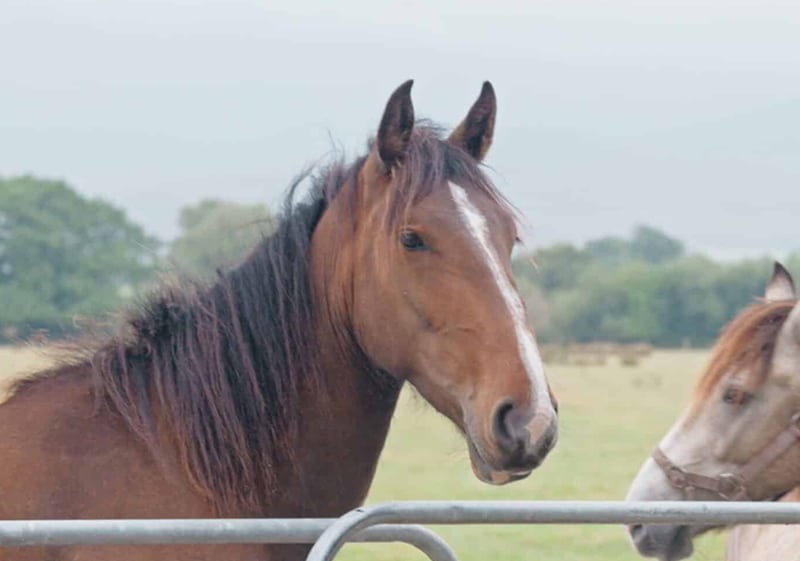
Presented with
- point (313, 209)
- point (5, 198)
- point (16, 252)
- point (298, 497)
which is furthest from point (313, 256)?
point (5, 198)

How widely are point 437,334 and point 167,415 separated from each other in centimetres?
79

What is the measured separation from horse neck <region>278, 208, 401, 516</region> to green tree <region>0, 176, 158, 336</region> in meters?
28.6

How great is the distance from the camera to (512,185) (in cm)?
356

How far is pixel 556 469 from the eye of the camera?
608 inches

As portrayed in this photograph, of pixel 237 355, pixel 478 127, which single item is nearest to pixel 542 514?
pixel 237 355

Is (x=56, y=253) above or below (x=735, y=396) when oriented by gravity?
below

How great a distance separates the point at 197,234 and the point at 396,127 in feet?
105

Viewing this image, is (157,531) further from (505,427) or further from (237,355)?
(237,355)

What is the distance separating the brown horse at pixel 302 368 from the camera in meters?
3.14

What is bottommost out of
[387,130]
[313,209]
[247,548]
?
[247,548]

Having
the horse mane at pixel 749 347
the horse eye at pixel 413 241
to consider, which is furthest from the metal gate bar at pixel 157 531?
the horse mane at pixel 749 347

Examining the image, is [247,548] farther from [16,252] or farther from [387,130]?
[16,252]

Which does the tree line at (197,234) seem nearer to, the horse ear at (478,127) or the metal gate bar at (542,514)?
the horse ear at (478,127)

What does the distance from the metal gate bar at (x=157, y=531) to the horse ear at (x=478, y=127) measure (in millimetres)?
1419
